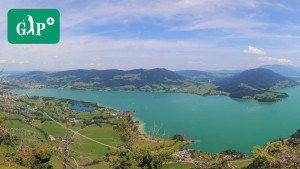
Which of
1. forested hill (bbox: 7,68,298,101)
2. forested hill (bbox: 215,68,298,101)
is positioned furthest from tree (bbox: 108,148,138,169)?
forested hill (bbox: 215,68,298,101)

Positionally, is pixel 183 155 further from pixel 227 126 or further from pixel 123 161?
pixel 123 161

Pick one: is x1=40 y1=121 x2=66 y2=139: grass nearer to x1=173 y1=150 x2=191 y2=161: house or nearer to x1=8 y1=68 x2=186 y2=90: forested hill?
x1=173 y1=150 x2=191 y2=161: house

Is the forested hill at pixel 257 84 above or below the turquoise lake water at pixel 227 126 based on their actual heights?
above

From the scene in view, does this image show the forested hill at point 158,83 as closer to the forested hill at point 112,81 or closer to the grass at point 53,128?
the forested hill at point 112,81

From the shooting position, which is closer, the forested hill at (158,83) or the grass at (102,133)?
the grass at (102,133)

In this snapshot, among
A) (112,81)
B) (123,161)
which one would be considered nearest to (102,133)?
(123,161)

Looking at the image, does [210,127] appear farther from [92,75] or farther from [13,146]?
[92,75]

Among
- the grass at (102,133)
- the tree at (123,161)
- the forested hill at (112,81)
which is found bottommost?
the grass at (102,133)

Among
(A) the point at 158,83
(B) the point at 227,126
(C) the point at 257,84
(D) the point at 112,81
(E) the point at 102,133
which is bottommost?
(E) the point at 102,133

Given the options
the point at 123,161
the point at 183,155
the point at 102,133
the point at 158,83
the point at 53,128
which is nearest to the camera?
the point at 123,161

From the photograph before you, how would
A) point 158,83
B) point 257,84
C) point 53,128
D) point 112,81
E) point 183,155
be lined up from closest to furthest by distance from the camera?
point 183,155
point 53,128
point 257,84
point 112,81
point 158,83

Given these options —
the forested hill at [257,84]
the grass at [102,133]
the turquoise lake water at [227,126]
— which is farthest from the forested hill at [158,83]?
the grass at [102,133]
